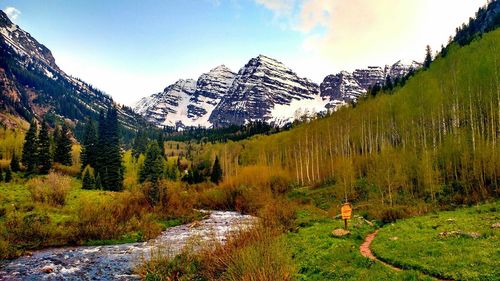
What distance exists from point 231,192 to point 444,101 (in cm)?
3531

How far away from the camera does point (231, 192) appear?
63.8 metres

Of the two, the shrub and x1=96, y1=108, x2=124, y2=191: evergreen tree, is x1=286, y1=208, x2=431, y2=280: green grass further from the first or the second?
the shrub

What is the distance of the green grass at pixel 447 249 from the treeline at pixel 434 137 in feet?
51.9

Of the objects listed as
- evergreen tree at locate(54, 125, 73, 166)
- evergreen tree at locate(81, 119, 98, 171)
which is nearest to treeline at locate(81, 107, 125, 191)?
evergreen tree at locate(81, 119, 98, 171)

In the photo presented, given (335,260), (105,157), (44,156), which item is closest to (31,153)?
(44,156)

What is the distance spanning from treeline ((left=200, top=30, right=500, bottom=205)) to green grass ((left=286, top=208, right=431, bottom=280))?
62.6ft

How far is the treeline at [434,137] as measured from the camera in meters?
40.6

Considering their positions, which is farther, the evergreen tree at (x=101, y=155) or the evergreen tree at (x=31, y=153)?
the evergreen tree at (x=101, y=155)

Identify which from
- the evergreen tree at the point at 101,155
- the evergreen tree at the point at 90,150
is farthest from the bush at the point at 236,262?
the evergreen tree at the point at 90,150

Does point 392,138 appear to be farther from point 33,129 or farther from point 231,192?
point 33,129

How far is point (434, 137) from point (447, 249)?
3680cm

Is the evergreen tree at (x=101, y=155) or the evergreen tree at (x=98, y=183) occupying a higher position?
the evergreen tree at (x=101, y=155)

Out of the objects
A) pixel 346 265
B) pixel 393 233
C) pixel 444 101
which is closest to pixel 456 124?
pixel 444 101

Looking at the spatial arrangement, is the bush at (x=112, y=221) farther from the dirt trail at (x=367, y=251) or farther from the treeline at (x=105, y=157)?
the treeline at (x=105, y=157)
